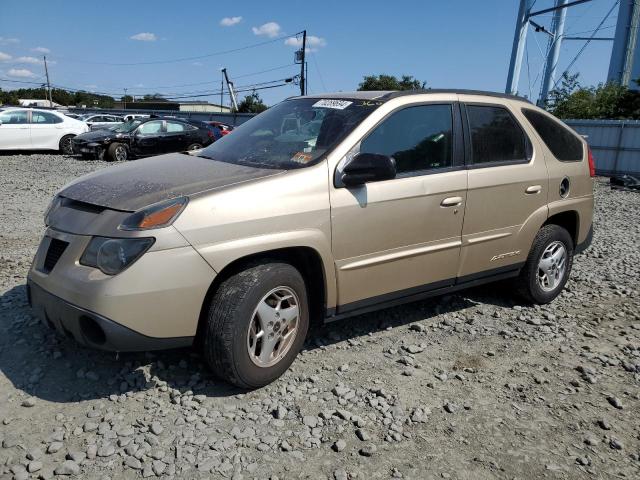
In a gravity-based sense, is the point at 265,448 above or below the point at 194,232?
below

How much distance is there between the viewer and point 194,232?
2.91m

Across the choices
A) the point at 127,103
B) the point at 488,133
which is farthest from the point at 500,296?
the point at 127,103

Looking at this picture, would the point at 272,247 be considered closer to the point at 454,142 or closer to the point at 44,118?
the point at 454,142

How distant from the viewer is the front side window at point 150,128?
56.5ft

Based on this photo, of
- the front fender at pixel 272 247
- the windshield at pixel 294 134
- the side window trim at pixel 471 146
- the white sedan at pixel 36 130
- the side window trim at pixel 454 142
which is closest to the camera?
the front fender at pixel 272 247

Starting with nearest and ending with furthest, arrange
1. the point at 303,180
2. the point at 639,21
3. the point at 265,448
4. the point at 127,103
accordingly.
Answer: the point at 265,448, the point at 303,180, the point at 639,21, the point at 127,103

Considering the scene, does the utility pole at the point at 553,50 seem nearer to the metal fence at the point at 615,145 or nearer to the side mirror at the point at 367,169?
the metal fence at the point at 615,145

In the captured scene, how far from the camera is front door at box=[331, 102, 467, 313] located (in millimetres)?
3520

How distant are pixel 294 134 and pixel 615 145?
57.2 feet

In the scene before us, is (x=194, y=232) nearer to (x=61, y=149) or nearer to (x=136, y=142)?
(x=136, y=142)

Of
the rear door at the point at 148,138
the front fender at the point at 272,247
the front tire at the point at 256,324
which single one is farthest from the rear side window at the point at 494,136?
the rear door at the point at 148,138

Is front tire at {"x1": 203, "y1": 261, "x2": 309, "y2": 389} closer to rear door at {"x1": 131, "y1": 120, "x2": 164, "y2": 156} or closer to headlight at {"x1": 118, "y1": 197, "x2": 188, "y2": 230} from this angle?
headlight at {"x1": 118, "y1": 197, "x2": 188, "y2": 230}

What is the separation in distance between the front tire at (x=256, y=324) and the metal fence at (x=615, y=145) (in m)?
17.0

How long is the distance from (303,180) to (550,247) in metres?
2.76
